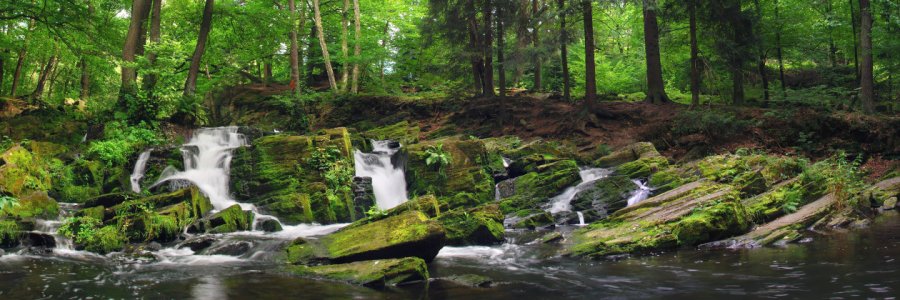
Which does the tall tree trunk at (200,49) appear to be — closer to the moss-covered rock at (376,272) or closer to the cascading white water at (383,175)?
the cascading white water at (383,175)

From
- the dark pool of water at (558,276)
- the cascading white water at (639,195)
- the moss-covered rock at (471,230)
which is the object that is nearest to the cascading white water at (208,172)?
the dark pool of water at (558,276)

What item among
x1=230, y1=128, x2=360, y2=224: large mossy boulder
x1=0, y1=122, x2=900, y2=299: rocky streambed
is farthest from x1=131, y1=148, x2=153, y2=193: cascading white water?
x1=230, y1=128, x2=360, y2=224: large mossy boulder

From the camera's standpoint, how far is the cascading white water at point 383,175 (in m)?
13.9

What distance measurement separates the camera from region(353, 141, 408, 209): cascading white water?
13.9 m

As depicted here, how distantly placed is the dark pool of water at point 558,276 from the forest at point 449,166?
0.05 metres

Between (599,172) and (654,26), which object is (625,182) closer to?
(599,172)

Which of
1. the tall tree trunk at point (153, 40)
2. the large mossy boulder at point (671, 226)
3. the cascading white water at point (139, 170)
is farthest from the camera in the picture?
the tall tree trunk at point (153, 40)

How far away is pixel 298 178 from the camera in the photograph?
13.2 m

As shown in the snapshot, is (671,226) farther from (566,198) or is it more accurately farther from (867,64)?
(867,64)

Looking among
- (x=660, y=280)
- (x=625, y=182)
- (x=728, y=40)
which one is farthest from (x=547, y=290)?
(x=728, y=40)

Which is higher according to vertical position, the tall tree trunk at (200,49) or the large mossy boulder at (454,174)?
the tall tree trunk at (200,49)

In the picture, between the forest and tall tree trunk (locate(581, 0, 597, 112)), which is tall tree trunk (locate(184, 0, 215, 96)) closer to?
the forest

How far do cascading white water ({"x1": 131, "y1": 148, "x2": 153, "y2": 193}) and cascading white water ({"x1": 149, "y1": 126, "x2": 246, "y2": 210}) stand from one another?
1.63 feet

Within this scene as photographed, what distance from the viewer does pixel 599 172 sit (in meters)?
14.9
